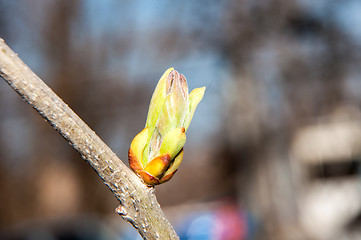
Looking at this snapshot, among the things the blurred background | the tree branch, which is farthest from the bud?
the blurred background

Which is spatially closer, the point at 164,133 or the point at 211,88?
the point at 164,133

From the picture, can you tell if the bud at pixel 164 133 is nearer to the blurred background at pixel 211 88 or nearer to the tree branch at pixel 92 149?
the tree branch at pixel 92 149

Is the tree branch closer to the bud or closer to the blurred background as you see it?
the bud

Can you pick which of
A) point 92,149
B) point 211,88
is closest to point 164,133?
point 92,149

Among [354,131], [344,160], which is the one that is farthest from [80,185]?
[344,160]

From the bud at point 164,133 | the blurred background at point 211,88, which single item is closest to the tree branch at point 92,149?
the bud at point 164,133

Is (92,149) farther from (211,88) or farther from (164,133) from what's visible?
(211,88)
